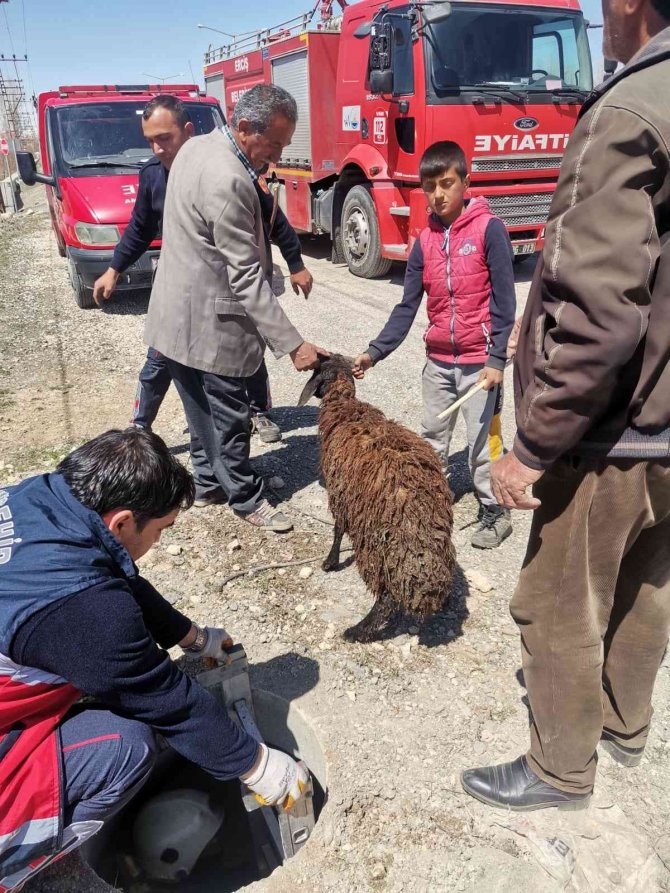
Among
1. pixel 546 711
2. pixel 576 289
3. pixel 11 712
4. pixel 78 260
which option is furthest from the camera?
pixel 78 260

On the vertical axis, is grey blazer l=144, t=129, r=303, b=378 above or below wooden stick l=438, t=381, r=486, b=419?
above

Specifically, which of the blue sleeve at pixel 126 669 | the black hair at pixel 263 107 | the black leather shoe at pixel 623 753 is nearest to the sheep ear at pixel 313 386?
the black hair at pixel 263 107

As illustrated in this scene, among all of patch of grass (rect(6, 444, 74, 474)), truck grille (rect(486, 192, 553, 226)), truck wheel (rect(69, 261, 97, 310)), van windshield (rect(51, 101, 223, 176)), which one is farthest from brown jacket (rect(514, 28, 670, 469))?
van windshield (rect(51, 101, 223, 176))

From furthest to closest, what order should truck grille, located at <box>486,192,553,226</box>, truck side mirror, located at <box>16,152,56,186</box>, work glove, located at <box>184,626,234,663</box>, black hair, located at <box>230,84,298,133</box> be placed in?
truck side mirror, located at <box>16,152,56,186</box>, truck grille, located at <box>486,192,553,226</box>, black hair, located at <box>230,84,298,133</box>, work glove, located at <box>184,626,234,663</box>

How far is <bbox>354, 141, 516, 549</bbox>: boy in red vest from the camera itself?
10.4 feet

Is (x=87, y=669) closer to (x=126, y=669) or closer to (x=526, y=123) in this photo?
(x=126, y=669)

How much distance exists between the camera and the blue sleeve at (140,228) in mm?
4480

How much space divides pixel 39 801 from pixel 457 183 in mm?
3052

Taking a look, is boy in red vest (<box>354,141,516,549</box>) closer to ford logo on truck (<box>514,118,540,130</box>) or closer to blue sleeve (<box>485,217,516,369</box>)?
blue sleeve (<box>485,217,516,369</box>)

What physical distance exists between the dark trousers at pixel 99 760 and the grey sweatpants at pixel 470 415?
214cm

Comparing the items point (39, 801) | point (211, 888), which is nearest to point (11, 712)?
point (39, 801)

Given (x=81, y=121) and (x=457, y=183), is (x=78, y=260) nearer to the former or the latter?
(x=81, y=121)

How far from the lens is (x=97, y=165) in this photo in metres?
8.70

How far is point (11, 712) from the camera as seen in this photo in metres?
1.79
